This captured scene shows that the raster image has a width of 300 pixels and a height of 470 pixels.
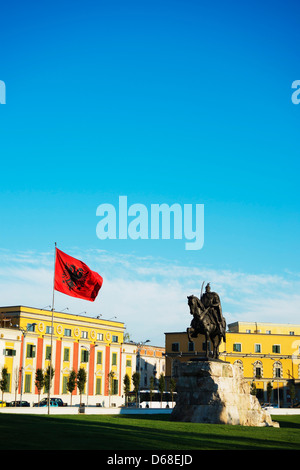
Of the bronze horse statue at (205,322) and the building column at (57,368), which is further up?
the bronze horse statue at (205,322)

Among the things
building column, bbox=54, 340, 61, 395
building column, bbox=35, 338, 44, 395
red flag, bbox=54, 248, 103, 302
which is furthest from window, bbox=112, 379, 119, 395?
red flag, bbox=54, 248, 103, 302

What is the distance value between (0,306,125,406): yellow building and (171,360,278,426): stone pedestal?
41717 mm

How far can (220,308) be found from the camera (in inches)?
1260

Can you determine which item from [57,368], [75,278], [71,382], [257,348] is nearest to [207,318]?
[75,278]

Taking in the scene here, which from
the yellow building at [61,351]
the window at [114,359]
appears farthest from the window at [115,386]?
the window at [114,359]

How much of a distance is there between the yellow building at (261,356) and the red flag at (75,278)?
228ft

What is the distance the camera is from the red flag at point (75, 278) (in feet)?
112

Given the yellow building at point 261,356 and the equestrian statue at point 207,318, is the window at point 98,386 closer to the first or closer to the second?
the yellow building at point 261,356

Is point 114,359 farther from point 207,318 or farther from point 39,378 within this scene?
point 207,318

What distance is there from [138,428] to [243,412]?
A: 922 cm

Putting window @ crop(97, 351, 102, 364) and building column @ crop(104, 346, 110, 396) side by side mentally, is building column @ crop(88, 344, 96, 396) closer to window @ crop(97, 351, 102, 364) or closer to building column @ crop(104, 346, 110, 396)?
window @ crop(97, 351, 102, 364)
